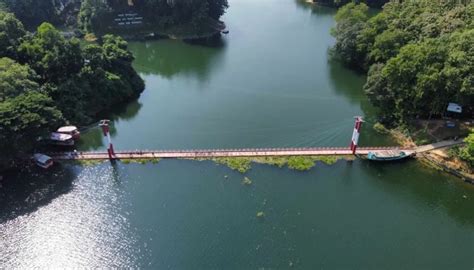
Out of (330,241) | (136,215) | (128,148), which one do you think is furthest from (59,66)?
(330,241)

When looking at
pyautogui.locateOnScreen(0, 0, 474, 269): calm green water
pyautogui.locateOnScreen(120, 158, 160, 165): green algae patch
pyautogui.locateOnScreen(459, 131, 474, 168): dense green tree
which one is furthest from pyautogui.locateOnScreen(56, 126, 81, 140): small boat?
pyautogui.locateOnScreen(459, 131, 474, 168): dense green tree

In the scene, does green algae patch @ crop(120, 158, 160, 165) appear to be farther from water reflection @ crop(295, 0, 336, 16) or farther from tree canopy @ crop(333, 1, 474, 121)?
water reflection @ crop(295, 0, 336, 16)

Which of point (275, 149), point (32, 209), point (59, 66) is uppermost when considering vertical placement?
point (59, 66)

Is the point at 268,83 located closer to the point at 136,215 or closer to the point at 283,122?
the point at 283,122

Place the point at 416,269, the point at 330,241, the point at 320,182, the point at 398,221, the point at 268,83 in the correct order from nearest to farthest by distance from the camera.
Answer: the point at 416,269 < the point at 330,241 < the point at 398,221 < the point at 320,182 < the point at 268,83

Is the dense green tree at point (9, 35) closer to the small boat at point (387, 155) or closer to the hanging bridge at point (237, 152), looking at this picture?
the hanging bridge at point (237, 152)

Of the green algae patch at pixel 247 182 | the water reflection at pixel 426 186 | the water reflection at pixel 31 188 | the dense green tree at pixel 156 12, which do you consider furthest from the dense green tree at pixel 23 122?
the dense green tree at pixel 156 12

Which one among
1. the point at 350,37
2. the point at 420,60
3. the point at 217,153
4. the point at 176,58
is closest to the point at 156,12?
the point at 176,58
